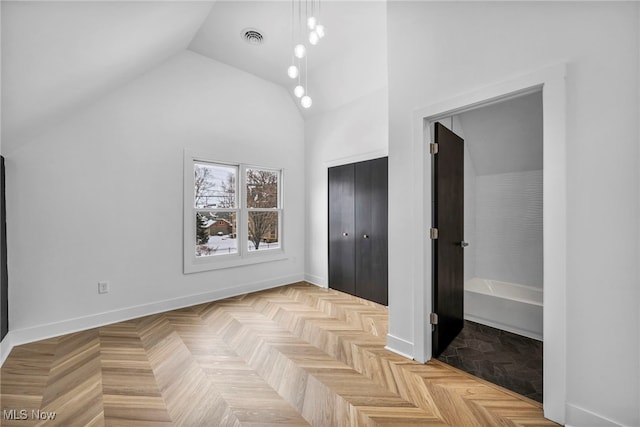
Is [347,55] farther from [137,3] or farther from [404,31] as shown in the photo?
[137,3]

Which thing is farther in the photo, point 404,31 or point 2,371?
point 404,31

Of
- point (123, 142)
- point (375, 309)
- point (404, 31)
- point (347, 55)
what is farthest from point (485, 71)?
point (123, 142)

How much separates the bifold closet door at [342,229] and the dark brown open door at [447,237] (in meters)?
1.58

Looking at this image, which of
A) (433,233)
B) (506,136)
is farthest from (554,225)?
(506,136)

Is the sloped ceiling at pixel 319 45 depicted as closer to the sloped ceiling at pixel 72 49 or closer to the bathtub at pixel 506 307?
the sloped ceiling at pixel 72 49

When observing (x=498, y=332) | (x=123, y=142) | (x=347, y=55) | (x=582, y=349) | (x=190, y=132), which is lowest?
(x=498, y=332)

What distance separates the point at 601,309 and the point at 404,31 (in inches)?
93.3

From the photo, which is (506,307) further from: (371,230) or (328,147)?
(328,147)

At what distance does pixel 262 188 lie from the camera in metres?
4.37

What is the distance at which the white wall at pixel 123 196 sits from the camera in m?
2.55

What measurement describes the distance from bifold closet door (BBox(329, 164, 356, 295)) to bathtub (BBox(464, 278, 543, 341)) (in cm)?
154

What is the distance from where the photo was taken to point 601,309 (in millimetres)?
1410

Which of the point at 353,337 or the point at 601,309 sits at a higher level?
the point at 601,309

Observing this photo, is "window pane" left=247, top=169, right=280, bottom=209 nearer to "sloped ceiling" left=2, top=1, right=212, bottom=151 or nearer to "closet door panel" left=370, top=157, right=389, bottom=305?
"closet door panel" left=370, top=157, right=389, bottom=305
